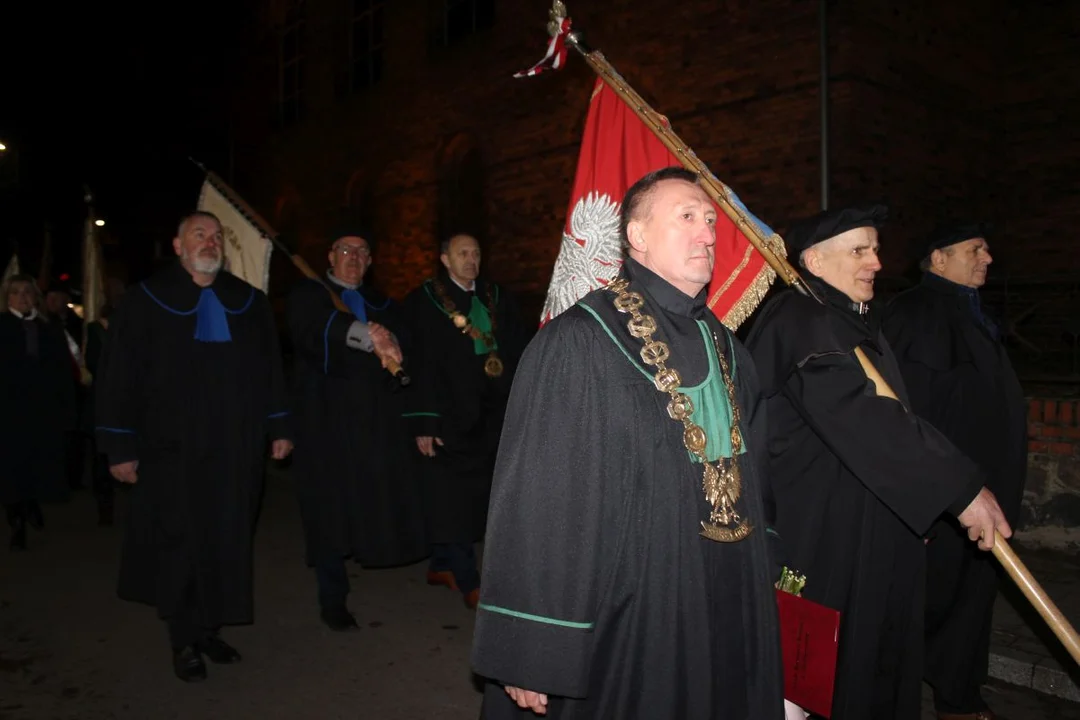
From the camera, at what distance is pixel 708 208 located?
8.24 ft

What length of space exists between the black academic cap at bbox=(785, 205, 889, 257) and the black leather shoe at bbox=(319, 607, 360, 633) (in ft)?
11.5

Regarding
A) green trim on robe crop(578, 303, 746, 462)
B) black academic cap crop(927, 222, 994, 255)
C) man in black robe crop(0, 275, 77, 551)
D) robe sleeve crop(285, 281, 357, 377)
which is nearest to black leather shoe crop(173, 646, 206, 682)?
robe sleeve crop(285, 281, 357, 377)

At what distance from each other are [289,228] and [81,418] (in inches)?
389

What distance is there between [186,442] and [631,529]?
313 centimetres

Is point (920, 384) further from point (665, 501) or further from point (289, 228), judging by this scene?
point (289, 228)

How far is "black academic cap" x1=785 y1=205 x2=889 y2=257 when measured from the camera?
3391 millimetres

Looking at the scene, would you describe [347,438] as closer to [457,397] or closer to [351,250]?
[457,397]

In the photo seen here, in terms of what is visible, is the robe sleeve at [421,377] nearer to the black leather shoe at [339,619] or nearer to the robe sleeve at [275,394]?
the robe sleeve at [275,394]

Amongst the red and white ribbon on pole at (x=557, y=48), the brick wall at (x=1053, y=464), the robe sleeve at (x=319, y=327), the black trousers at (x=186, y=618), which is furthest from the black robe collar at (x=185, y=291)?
the brick wall at (x=1053, y=464)

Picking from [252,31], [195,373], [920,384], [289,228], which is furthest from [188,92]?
[920,384]

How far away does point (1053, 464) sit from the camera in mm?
6645

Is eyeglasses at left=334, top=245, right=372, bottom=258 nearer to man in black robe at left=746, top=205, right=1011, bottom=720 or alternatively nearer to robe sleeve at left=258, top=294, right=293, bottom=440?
robe sleeve at left=258, top=294, right=293, bottom=440

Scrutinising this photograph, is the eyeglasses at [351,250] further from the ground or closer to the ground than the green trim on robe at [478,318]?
further from the ground

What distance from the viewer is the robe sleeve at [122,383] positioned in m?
4.44
